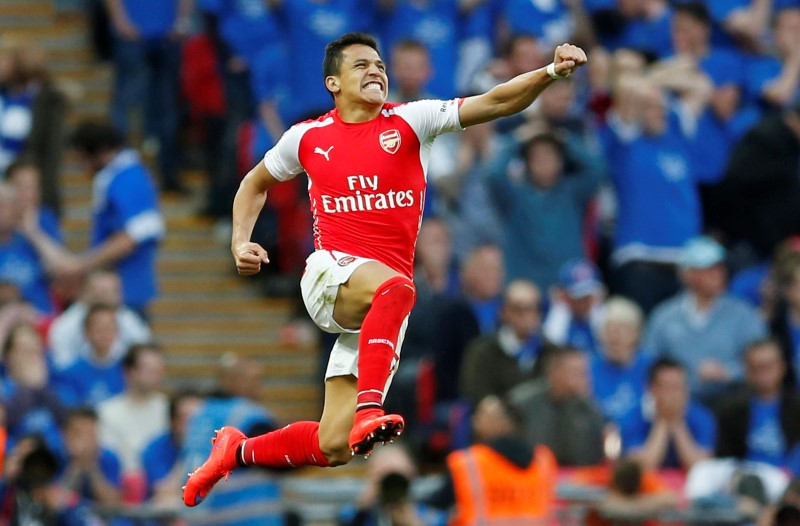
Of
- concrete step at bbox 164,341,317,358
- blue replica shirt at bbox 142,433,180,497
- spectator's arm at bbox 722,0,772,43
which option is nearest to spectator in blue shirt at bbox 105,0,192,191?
concrete step at bbox 164,341,317,358

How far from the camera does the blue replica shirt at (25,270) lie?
14.3m

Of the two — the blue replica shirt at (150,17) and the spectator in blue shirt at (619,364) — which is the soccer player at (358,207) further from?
the blue replica shirt at (150,17)

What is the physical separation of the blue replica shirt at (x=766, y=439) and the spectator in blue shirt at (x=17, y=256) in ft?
17.1

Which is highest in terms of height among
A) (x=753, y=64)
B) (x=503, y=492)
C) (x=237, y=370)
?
(x=753, y=64)

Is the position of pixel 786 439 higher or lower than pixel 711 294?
lower

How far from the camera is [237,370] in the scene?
44.3 ft

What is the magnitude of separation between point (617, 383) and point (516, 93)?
5844 mm

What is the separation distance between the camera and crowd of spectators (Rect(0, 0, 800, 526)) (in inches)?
504

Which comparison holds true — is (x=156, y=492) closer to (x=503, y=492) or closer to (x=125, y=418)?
(x=125, y=418)

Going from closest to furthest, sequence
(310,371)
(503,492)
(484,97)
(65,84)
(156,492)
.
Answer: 1. (484,97)
2. (503,492)
3. (156,492)
4. (310,371)
5. (65,84)

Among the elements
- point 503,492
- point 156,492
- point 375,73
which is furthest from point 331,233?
point 156,492

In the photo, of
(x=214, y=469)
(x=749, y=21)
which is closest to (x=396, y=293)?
(x=214, y=469)

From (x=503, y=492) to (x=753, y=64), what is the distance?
586cm

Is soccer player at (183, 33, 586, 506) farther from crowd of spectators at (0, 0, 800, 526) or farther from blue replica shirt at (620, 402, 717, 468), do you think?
blue replica shirt at (620, 402, 717, 468)
